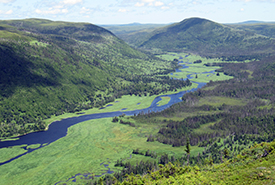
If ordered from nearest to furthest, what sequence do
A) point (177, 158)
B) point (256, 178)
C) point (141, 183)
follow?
point (256, 178) → point (141, 183) → point (177, 158)

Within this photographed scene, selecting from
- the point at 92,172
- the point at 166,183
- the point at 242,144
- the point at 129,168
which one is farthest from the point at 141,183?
the point at 242,144

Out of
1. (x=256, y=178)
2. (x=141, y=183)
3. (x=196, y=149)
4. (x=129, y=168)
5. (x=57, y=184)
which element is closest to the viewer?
(x=256, y=178)

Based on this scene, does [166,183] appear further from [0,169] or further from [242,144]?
[0,169]

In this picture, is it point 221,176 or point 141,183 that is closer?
point 221,176

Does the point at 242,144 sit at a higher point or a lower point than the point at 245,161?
lower

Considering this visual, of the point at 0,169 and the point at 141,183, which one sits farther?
the point at 0,169

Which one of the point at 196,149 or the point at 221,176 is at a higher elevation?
the point at 221,176

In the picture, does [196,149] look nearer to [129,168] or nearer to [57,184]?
[129,168]

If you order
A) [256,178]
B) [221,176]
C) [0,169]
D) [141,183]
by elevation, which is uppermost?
[256,178]

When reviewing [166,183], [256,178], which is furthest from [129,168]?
[256,178]
